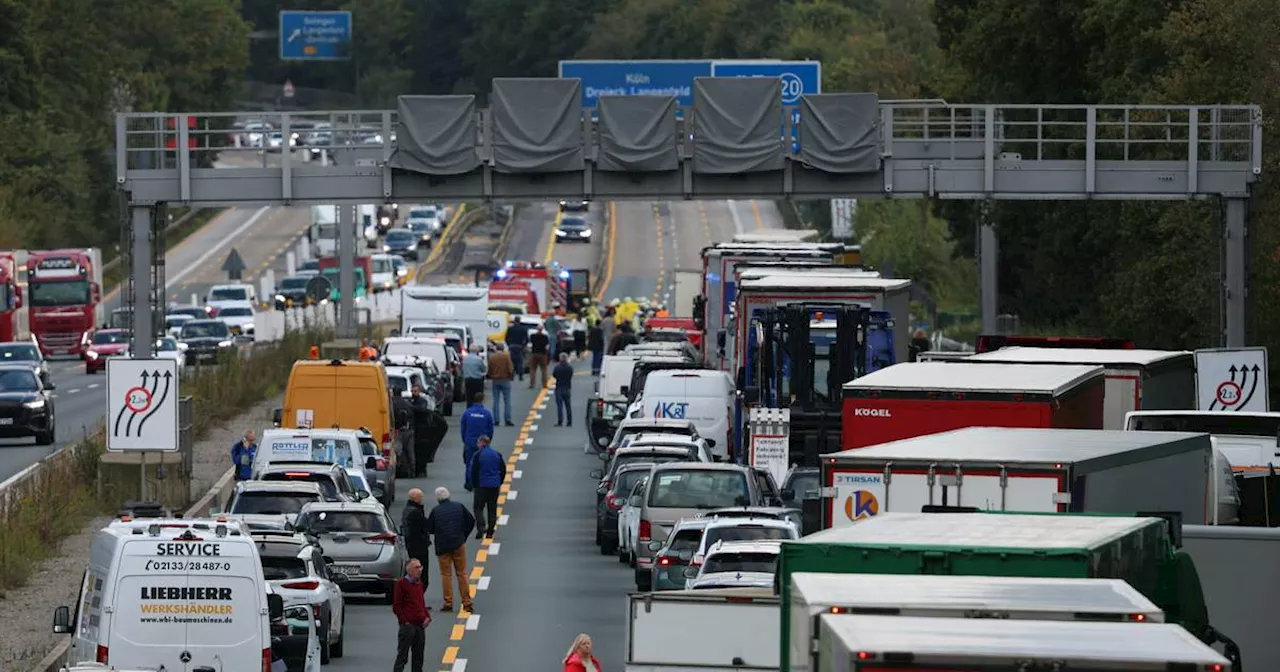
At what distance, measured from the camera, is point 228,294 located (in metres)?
86.4

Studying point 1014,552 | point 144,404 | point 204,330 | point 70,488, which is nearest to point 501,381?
point 70,488

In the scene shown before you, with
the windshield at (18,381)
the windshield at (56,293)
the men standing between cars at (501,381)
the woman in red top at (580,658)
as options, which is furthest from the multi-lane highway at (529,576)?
the windshield at (56,293)

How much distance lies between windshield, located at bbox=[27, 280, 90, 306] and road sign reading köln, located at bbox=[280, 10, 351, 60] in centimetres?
8837

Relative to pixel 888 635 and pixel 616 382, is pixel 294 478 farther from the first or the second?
pixel 888 635

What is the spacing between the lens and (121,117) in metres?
42.6

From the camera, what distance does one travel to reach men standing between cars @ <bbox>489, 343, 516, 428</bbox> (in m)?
50.4

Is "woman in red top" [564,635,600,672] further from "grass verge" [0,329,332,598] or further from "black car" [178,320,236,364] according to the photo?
"black car" [178,320,236,364]

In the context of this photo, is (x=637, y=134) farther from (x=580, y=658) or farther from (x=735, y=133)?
(x=580, y=658)

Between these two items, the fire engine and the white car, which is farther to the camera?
the fire engine

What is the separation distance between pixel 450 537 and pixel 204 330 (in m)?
45.4

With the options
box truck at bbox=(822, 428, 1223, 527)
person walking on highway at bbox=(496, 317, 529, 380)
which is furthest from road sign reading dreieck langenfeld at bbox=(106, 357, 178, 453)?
person walking on highway at bbox=(496, 317, 529, 380)

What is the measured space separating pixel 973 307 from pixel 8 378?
46.9 meters

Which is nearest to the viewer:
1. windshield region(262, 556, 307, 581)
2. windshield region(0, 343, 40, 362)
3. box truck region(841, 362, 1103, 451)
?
windshield region(262, 556, 307, 581)

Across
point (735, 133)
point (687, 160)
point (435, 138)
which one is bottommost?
point (687, 160)
